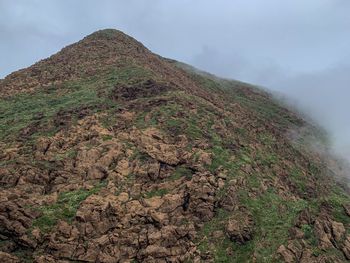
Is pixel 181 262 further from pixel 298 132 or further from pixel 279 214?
pixel 298 132

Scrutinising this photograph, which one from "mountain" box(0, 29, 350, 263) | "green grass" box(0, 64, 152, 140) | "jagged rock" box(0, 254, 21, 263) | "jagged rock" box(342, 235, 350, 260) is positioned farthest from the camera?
"green grass" box(0, 64, 152, 140)

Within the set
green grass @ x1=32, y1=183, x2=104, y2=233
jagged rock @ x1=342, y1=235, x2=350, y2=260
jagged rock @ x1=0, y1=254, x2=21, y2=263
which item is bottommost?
jagged rock @ x1=0, y1=254, x2=21, y2=263

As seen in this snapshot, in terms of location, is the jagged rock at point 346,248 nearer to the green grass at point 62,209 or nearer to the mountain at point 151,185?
the mountain at point 151,185

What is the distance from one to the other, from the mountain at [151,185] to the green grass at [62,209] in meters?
0.05

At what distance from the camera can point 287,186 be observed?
2884 cm

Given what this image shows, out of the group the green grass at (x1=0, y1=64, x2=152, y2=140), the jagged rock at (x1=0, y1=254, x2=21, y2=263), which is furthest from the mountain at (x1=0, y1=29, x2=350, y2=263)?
the green grass at (x1=0, y1=64, x2=152, y2=140)

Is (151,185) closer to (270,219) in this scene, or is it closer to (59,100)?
(270,219)

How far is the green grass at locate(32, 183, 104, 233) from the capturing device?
70.6 ft

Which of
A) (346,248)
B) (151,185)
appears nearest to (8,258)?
(151,185)

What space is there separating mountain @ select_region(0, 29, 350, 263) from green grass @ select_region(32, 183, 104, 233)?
2.0 inches

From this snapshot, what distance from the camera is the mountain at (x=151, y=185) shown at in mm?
21219

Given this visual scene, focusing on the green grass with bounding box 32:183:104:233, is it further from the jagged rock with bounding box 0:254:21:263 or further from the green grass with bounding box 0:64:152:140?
the green grass with bounding box 0:64:152:140

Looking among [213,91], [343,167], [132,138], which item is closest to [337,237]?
[132,138]

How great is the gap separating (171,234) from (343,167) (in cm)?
2940
